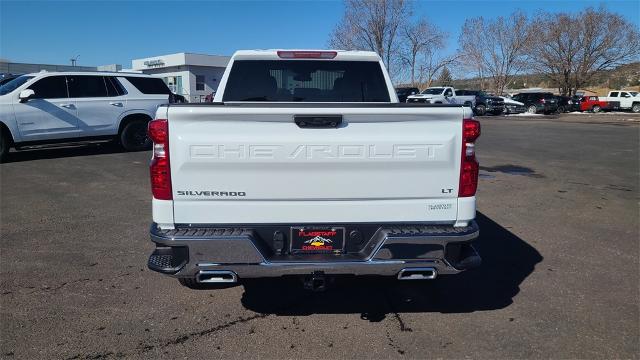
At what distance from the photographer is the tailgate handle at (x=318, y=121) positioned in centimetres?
309

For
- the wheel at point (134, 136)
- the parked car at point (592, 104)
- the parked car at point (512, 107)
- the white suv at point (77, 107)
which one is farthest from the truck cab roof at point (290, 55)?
the parked car at point (592, 104)

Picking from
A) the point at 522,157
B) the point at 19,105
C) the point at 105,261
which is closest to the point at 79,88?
the point at 19,105

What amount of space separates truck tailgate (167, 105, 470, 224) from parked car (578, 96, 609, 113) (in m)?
48.4

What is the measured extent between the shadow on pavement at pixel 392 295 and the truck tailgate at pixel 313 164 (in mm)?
1054

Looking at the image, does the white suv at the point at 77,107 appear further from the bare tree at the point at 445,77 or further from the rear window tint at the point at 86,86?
the bare tree at the point at 445,77

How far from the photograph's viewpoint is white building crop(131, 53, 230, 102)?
183ft

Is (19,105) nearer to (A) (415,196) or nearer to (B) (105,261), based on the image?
(B) (105,261)

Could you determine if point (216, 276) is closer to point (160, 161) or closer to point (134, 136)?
point (160, 161)

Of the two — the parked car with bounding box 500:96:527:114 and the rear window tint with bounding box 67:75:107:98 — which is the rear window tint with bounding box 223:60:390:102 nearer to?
the rear window tint with bounding box 67:75:107:98

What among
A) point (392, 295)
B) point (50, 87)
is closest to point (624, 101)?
point (50, 87)

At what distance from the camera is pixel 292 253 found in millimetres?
3232

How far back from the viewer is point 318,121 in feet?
10.2

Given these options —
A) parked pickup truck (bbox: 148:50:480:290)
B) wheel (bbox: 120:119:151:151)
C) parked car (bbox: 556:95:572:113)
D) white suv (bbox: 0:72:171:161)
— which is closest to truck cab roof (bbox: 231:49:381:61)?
parked pickup truck (bbox: 148:50:480:290)

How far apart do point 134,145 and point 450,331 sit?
1131 centimetres
